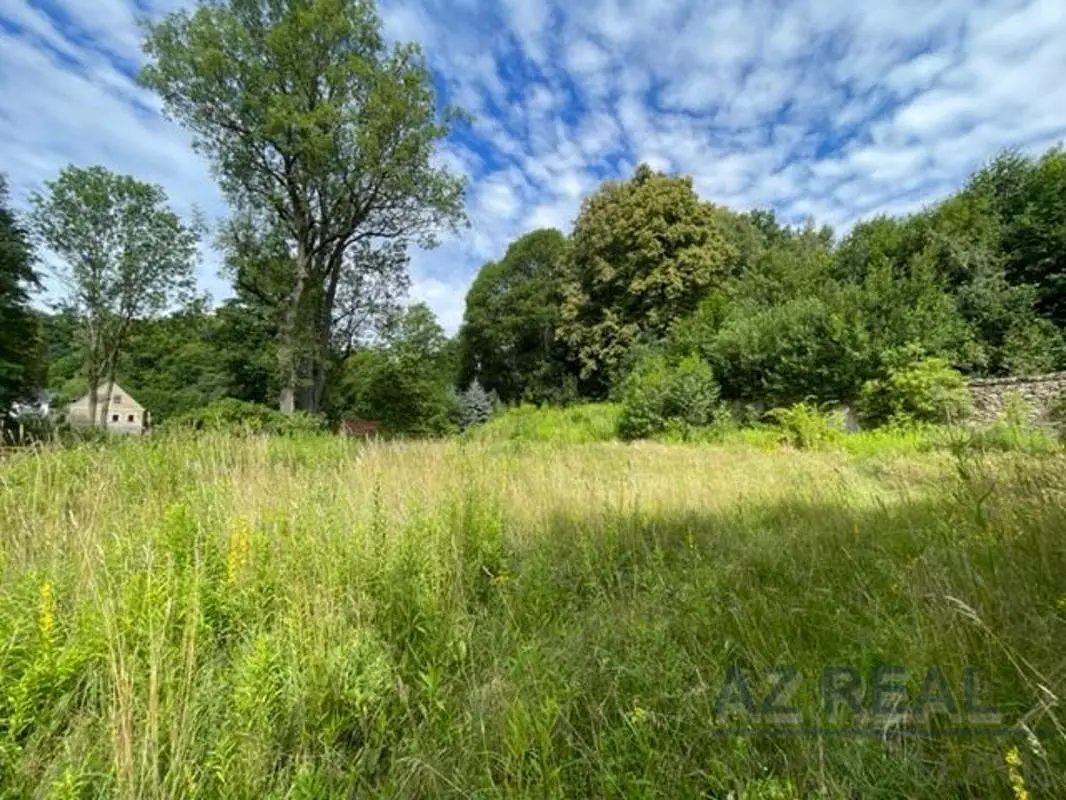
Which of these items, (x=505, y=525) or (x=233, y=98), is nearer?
(x=505, y=525)

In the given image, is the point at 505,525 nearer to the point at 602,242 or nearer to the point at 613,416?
the point at 613,416

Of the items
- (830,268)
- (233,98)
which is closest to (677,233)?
(830,268)

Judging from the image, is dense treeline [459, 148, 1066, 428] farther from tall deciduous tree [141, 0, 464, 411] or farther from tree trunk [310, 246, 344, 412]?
tree trunk [310, 246, 344, 412]

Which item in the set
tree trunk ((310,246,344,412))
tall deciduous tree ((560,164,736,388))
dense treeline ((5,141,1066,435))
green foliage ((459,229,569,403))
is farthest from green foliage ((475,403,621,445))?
green foliage ((459,229,569,403))

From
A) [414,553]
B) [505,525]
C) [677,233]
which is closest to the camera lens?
[414,553]

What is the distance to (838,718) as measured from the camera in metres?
1.39

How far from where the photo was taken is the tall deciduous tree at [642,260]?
19344mm

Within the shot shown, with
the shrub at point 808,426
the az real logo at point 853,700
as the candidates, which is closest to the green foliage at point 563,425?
the shrub at point 808,426

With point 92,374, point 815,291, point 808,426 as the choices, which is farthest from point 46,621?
point 92,374

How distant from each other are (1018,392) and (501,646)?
11.3 meters

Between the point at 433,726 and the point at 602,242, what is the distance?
21.0 meters

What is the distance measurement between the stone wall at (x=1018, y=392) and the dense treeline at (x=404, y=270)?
843mm

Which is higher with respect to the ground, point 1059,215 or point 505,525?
point 1059,215

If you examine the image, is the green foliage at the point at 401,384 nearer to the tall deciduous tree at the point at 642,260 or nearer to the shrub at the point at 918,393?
the tall deciduous tree at the point at 642,260
